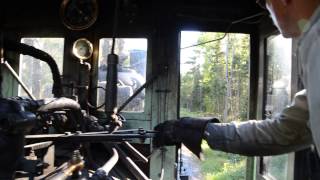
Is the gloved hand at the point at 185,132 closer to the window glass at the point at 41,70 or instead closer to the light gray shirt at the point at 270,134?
the light gray shirt at the point at 270,134

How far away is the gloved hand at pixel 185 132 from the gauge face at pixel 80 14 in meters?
2.64

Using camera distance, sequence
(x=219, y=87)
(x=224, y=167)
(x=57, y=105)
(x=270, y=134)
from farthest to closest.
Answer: (x=219, y=87)
(x=224, y=167)
(x=57, y=105)
(x=270, y=134)

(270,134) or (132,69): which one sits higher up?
(132,69)

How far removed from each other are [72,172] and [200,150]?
496 mm

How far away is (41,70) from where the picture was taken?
4.21 metres

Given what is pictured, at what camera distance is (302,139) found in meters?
1.23

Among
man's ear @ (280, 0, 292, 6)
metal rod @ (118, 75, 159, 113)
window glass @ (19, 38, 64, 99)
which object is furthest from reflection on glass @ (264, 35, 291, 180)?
man's ear @ (280, 0, 292, 6)

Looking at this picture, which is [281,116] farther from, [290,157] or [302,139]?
[290,157]

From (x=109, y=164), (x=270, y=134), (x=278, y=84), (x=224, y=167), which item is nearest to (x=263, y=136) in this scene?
(x=270, y=134)

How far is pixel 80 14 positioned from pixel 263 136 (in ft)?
9.89

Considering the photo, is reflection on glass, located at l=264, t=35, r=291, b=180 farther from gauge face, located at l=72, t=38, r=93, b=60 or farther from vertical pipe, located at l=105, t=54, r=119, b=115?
gauge face, located at l=72, t=38, r=93, b=60

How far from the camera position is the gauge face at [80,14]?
13.0 feet

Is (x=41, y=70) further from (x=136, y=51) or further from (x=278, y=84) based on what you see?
(x=278, y=84)

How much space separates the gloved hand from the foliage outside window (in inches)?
320
